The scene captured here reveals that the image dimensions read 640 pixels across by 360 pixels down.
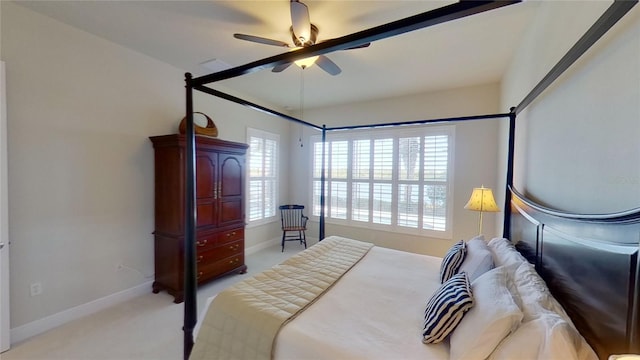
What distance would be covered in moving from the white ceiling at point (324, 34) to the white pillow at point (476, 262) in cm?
185

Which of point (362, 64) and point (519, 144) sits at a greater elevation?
point (362, 64)

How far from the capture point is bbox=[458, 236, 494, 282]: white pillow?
5.34 ft

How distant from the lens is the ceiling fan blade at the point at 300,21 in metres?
1.70

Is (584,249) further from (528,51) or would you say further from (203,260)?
(203,260)

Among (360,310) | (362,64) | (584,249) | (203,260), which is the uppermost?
(362,64)

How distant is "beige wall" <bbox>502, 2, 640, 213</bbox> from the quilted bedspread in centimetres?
146

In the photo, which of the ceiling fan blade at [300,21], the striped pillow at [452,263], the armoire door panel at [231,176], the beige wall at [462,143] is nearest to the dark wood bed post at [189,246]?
the ceiling fan blade at [300,21]

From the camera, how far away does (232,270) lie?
3391 mm

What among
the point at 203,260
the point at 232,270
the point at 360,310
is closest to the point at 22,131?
the point at 203,260

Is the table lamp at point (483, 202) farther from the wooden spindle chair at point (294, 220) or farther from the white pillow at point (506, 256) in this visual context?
the wooden spindle chair at point (294, 220)

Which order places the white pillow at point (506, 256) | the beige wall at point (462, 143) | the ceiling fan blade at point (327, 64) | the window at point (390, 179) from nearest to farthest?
the white pillow at point (506, 256) < the ceiling fan blade at point (327, 64) < the beige wall at point (462, 143) < the window at point (390, 179)

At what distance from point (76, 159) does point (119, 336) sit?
5.47ft

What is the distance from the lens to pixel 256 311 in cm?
140

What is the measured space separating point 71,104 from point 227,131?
A: 70.8 inches
